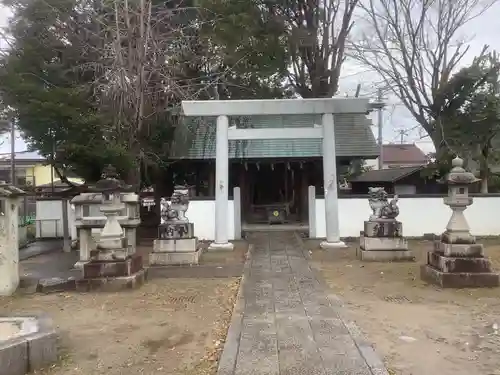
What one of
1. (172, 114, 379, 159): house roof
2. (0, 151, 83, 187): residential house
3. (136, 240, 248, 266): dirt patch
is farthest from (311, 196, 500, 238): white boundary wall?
(0, 151, 83, 187): residential house

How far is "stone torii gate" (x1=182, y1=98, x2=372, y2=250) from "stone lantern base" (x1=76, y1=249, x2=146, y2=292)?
15.1ft

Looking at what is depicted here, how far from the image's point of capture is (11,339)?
4684 mm

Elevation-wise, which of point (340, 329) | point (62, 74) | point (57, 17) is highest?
point (57, 17)

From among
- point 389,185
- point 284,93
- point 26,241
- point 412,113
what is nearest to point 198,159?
point 284,93

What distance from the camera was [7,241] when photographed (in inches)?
345

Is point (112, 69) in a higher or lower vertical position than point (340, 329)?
higher

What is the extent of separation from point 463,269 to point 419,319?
98.6 inches

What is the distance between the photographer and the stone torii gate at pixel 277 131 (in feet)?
43.5

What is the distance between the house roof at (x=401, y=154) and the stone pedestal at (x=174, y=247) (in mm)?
39202

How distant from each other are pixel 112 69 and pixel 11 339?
10.1 m

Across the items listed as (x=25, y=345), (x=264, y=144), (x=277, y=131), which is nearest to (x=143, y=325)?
(x=25, y=345)

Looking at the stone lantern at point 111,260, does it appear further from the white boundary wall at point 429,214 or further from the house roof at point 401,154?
the house roof at point 401,154

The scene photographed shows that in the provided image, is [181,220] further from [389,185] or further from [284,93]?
[389,185]

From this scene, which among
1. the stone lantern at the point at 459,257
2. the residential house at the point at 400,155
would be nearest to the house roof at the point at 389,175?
the stone lantern at the point at 459,257
